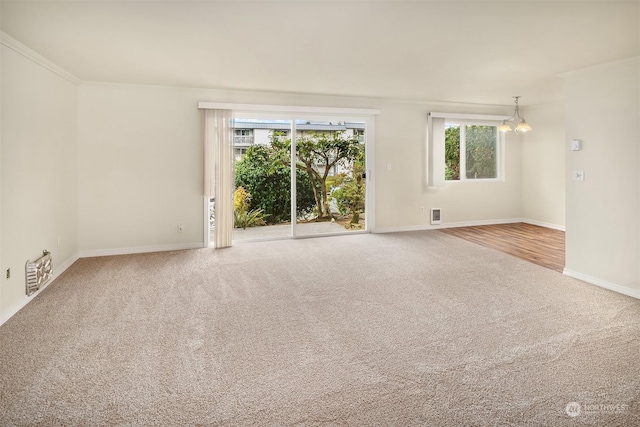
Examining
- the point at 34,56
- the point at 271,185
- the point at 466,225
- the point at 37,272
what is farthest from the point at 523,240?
the point at 34,56

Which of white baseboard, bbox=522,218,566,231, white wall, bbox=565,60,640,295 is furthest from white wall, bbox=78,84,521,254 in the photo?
white baseboard, bbox=522,218,566,231

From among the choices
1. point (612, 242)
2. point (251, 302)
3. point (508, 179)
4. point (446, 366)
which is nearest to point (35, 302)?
point (251, 302)

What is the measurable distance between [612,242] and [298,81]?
4.02 m

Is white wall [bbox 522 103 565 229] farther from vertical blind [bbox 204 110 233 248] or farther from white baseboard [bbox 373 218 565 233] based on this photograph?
vertical blind [bbox 204 110 233 248]

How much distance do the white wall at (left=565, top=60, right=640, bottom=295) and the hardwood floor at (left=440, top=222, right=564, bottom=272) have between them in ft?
1.96

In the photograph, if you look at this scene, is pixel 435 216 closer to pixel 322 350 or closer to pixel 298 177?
pixel 298 177

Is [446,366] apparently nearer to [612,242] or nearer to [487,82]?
[612,242]

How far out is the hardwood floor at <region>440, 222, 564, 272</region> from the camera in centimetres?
489

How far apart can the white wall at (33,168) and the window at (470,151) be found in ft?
20.4

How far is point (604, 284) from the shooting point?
375 centimetres

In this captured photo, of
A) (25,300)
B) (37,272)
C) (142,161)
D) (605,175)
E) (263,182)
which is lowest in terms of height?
(25,300)

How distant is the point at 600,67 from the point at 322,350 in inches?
158

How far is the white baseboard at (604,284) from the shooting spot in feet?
11.5

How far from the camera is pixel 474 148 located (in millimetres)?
7301
